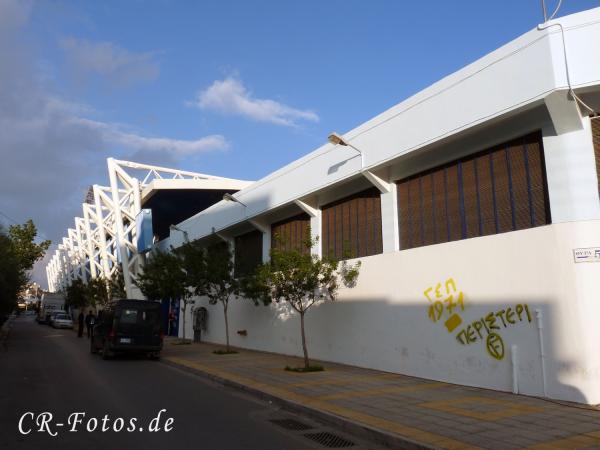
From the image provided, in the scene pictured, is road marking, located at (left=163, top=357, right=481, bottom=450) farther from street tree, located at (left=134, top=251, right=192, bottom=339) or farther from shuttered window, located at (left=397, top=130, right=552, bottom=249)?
street tree, located at (left=134, top=251, right=192, bottom=339)

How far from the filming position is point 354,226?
627 inches

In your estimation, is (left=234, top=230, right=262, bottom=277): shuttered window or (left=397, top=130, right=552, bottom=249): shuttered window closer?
(left=397, top=130, right=552, bottom=249): shuttered window

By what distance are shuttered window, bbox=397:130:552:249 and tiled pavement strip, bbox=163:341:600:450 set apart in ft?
12.1

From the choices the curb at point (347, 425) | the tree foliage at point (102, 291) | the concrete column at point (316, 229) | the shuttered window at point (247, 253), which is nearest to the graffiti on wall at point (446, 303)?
the curb at point (347, 425)

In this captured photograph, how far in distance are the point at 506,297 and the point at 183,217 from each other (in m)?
37.1

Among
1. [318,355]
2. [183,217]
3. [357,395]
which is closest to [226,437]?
[357,395]

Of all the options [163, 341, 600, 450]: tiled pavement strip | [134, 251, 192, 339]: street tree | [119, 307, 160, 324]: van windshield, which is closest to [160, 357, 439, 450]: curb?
[163, 341, 600, 450]: tiled pavement strip

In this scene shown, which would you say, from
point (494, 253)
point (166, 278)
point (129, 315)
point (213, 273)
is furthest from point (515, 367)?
point (166, 278)

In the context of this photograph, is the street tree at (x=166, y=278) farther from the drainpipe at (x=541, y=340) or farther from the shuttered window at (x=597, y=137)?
the shuttered window at (x=597, y=137)

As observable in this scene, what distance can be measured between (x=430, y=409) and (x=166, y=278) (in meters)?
17.4

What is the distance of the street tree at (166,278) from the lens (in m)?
22.2

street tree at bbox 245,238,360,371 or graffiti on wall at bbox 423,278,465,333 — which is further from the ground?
street tree at bbox 245,238,360,371

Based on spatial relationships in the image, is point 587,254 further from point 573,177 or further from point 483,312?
point 483,312

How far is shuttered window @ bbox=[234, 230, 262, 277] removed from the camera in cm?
1995
